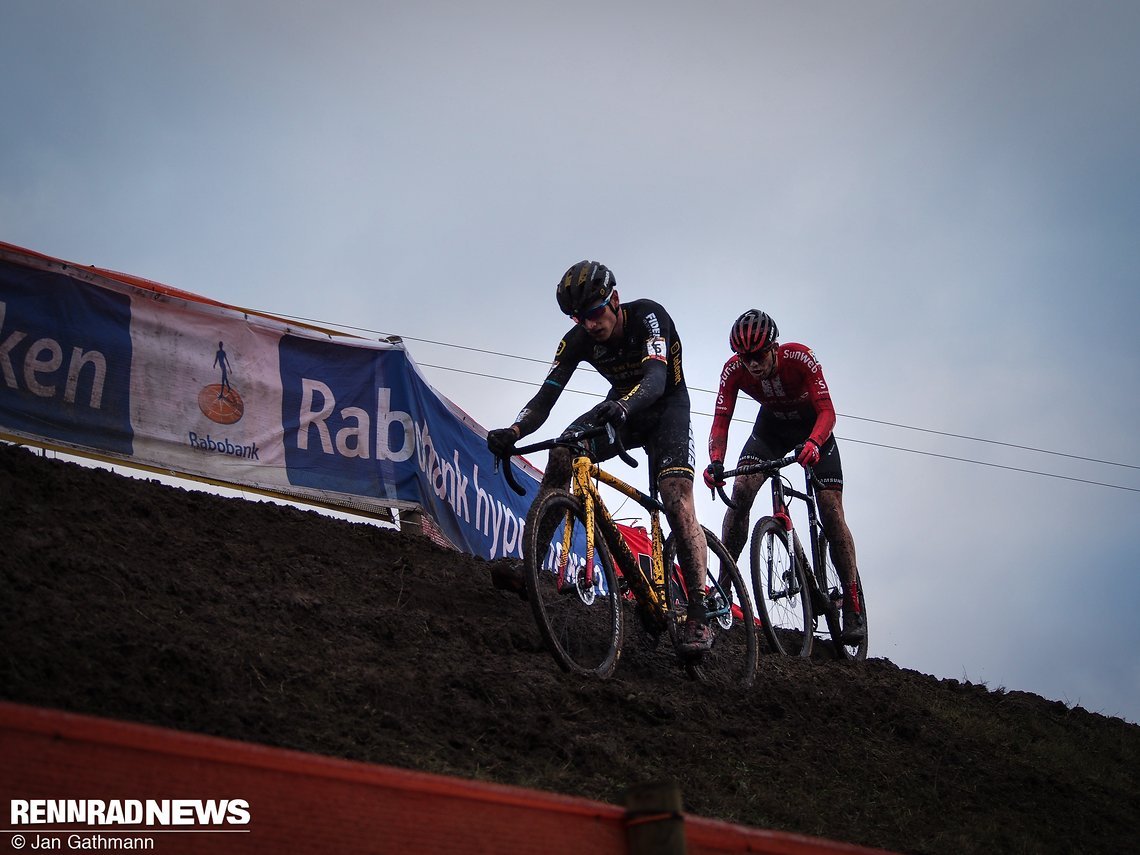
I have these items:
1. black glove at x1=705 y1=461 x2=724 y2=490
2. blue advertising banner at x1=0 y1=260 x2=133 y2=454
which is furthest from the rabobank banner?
black glove at x1=705 y1=461 x2=724 y2=490

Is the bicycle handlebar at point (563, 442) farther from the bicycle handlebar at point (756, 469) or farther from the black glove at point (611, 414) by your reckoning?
the bicycle handlebar at point (756, 469)

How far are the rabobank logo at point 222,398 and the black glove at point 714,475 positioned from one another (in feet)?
12.7

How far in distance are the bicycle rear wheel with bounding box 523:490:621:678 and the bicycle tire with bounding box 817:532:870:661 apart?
334 cm

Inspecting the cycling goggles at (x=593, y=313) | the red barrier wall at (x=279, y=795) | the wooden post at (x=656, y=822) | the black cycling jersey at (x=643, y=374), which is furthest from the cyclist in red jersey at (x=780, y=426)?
the red barrier wall at (x=279, y=795)

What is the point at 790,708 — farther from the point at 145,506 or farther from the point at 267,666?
the point at 145,506

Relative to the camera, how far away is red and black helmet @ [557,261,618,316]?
6637mm

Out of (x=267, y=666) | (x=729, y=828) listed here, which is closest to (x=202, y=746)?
(x=729, y=828)

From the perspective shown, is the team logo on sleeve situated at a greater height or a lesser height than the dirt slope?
greater

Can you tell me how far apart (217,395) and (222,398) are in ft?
0.16

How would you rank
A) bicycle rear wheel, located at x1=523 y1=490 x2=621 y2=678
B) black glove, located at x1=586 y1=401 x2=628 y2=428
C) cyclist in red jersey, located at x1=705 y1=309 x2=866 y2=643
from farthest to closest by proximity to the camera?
cyclist in red jersey, located at x1=705 y1=309 x2=866 y2=643 → black glove, located at x1=586 y1=401 x2=628 y2=428 → bicycle rear wheel, located at x1=523 y1=490 x2=621 y2=678

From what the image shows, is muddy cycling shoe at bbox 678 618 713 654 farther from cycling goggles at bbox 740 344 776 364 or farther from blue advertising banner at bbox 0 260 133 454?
blue advertising banner at bbox 0 260 133 454

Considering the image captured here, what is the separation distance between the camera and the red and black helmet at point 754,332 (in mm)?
8742

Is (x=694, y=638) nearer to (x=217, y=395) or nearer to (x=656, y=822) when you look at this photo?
(x=656, y=822)

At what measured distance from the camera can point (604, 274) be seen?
673cm
